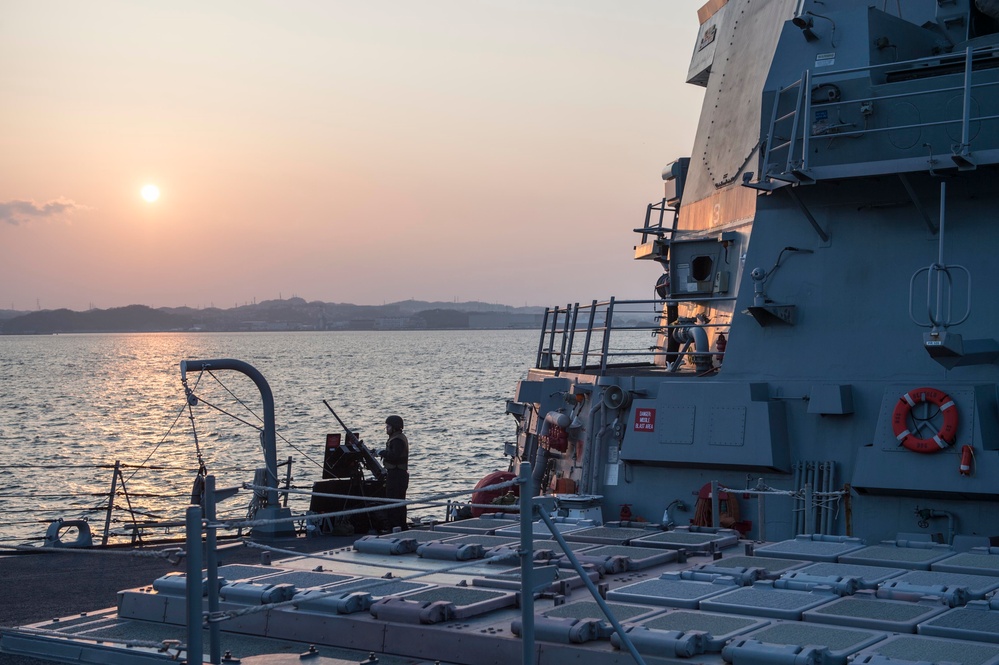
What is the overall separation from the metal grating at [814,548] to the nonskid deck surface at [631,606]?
0.5 inches

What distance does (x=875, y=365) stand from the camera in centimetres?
1028

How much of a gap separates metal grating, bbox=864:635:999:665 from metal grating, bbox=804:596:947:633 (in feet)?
0.93

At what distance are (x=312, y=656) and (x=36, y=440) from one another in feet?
155

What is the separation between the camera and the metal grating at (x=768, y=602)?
621cm

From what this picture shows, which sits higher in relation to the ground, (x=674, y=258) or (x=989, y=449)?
(x=674, y=258)

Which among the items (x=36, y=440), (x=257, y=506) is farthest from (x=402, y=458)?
(x=36, y=440)

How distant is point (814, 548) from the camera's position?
791cm

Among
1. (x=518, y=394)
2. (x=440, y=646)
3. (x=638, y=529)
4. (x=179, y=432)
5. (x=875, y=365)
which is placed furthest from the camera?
(x=179, y=432)

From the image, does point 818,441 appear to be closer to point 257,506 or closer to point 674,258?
point 674,258

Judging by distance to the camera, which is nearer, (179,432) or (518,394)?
(518,394)

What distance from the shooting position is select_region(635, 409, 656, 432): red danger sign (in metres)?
10.9

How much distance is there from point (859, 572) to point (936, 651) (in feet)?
5.96

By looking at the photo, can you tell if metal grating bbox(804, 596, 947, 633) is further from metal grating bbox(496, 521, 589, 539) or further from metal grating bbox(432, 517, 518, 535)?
metal grating bbox(432, 517, 518, 535)

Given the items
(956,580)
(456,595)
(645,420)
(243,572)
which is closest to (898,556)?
(956,580)
